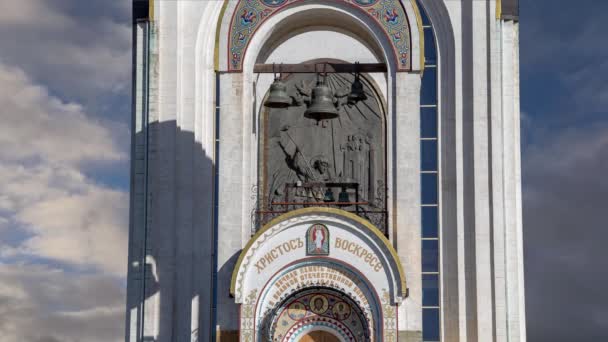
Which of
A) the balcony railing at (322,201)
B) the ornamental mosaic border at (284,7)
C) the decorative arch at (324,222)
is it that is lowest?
the decorative arch at (324,222)

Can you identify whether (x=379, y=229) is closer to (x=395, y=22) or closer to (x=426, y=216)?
(x=426, y=216)

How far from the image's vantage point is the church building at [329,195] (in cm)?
2641

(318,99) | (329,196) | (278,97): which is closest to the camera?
(318,99)

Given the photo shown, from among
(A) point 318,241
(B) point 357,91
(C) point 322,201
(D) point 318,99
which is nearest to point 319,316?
(A) point 318,241

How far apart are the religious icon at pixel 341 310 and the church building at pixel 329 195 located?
31 mm

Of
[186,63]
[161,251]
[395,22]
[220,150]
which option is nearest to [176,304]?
[161,251]

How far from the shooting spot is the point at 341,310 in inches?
1060

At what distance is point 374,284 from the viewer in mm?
26203

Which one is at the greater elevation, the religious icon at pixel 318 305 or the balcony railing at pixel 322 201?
the balcony railing at pixel 322 201

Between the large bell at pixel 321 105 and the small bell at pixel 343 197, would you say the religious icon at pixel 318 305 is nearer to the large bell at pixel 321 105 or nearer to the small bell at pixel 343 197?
the small bell at pixel 343 197

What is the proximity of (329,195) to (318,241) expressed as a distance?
2902mm

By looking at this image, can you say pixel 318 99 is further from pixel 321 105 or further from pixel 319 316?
pixel 319 316

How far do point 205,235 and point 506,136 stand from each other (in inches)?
279

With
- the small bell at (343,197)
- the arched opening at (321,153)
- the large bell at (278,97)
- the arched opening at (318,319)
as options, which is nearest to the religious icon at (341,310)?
the arched opening at (318,319)
